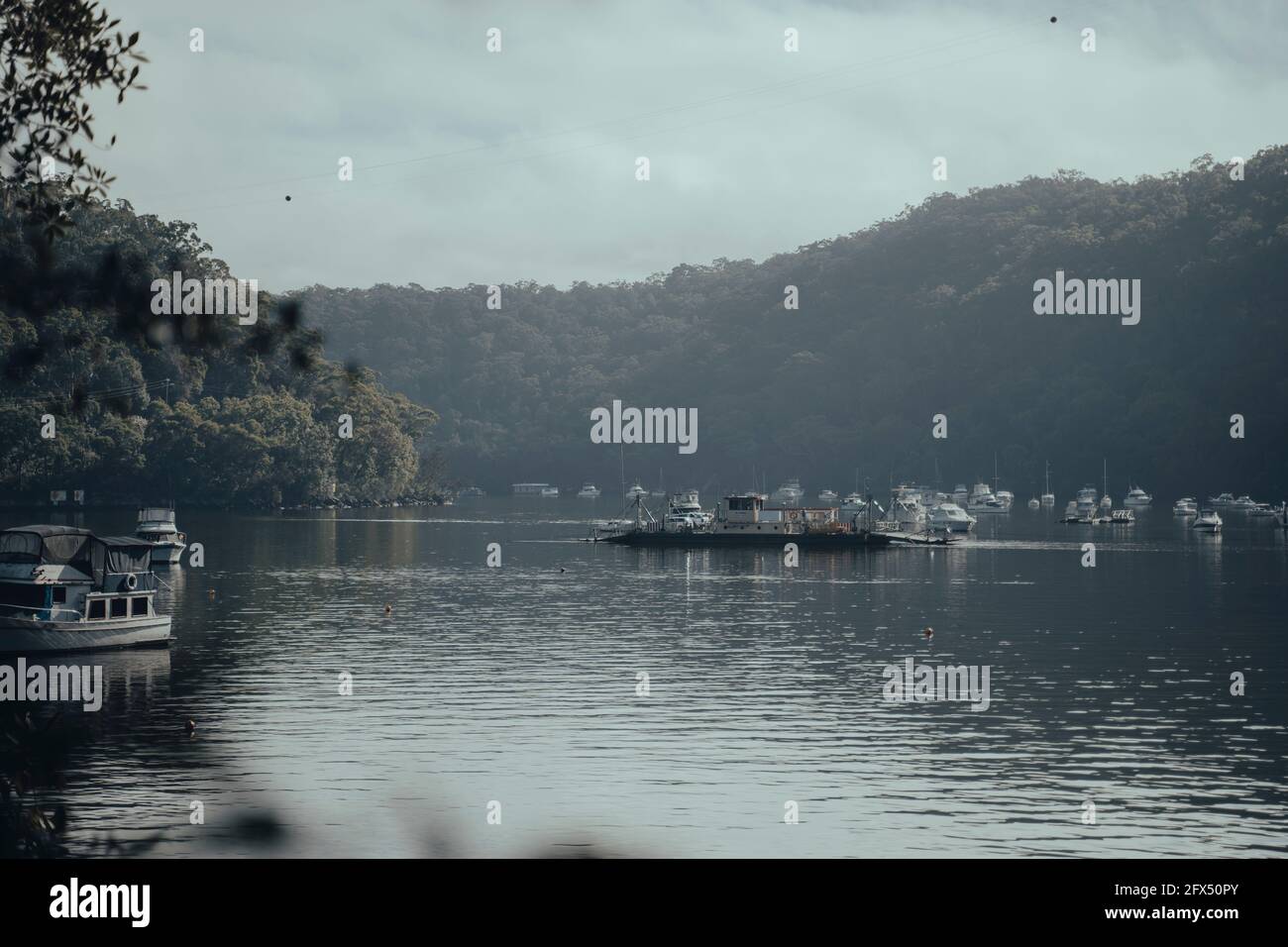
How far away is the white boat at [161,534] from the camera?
397ft

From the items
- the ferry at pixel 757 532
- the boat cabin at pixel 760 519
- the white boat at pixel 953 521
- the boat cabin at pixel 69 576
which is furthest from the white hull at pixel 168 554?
the white boat at pixel 953 521

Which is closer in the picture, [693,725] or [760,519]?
[693,725]

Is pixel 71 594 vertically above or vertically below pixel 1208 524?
above

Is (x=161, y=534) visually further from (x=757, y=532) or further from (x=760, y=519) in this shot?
(x=760, y=519)

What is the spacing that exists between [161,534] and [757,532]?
5812 cm

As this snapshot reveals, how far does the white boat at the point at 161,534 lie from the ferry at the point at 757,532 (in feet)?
157

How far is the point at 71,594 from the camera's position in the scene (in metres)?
64.2

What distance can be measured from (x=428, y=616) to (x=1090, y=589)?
4585 cm

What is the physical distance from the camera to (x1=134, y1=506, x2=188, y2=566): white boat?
121 m

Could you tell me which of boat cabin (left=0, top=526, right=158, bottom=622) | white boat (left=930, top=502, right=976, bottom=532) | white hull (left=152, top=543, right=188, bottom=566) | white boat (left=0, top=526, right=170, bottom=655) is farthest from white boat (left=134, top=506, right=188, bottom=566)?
white boat (left=930, top=502, right=976, bottom=532)

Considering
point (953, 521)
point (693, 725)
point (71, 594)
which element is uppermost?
point (71, 594)

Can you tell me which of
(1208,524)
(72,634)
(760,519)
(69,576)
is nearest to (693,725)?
(72,634)
